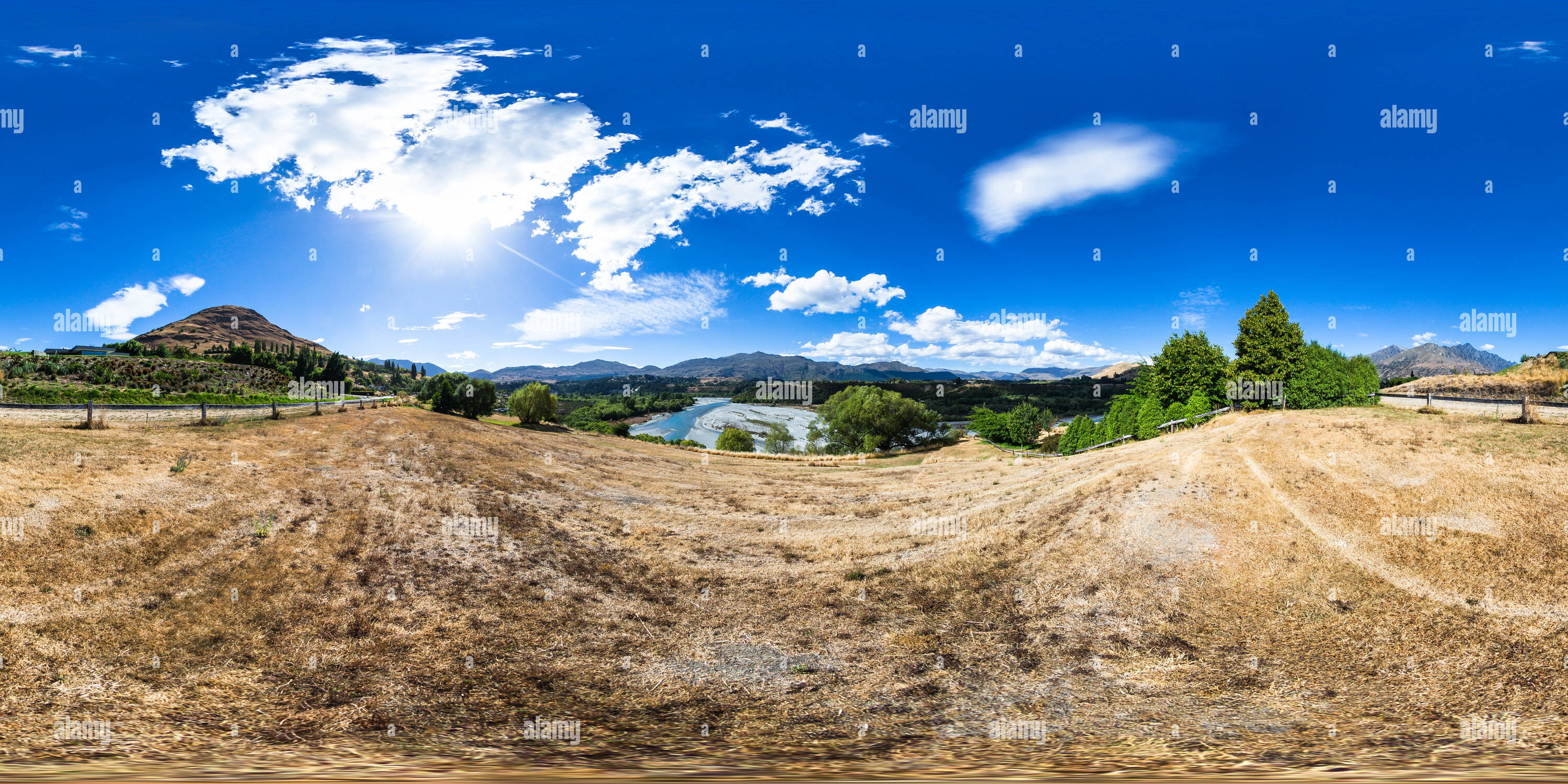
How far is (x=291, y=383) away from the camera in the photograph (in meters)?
→ 63.6

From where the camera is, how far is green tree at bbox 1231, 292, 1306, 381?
123 feet

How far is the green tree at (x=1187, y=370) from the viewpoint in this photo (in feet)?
140

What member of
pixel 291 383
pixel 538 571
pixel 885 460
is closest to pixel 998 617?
pixel 538 571

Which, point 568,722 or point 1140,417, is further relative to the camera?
point 1140,417

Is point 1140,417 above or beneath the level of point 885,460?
above

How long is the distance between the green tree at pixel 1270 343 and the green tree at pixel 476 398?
209 ft

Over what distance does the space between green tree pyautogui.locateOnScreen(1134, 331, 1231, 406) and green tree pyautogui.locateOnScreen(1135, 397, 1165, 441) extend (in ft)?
5.43

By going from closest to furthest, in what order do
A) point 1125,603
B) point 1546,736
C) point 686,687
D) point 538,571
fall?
1. point 1546,736
2. point 686,687
3. point 1125,603
4. point 538,571

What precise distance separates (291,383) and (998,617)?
81557 mm

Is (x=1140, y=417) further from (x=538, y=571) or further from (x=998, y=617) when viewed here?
(x=538, y=571)
